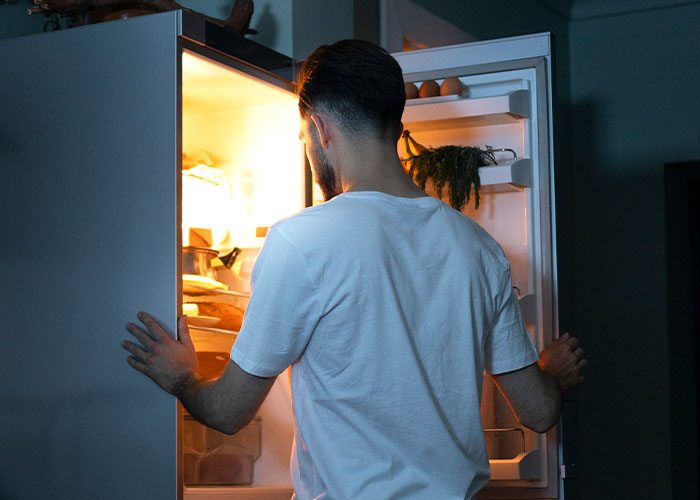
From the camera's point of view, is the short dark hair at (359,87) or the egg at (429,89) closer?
the short dark hair at (359,87)

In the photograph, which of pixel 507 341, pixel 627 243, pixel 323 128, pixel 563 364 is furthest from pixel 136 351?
pixel 627 243

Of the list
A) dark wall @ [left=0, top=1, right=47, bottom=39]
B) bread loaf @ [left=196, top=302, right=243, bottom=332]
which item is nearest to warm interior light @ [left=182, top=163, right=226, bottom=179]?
bread loaf @ [left=196, top=302, right=243, bottom=332]

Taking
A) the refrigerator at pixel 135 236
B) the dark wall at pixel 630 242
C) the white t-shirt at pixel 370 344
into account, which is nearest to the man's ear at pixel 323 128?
the white t-shirt at pixel 370 344

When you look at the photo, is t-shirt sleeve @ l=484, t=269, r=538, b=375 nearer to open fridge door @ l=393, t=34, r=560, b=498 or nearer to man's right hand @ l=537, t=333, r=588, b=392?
man's right hand @ l=537, t=333, r=588, b=392

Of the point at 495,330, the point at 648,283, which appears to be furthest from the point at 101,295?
the point at 648,283

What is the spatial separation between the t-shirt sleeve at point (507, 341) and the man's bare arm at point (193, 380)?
1.23ft

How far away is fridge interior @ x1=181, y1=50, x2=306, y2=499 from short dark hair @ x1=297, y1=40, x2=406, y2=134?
21.2 inches

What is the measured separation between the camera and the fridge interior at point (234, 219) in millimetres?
1972

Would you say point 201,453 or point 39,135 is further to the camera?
point 201,453

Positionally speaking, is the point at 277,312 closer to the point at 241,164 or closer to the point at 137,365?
the point at 137,365

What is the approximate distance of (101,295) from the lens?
1587 mm

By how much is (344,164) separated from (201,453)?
923mm

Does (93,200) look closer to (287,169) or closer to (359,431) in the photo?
(287,169)

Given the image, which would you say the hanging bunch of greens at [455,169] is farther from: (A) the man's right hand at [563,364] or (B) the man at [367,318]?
(B) the man at [367,318]
